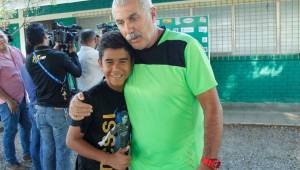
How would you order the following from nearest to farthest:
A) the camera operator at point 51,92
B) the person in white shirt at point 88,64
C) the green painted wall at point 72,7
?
the camera operator at point 51,92 → the person in white shirt at point 88,64 → the green painted wall at point 72,7

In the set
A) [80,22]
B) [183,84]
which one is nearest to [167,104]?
[183,84]

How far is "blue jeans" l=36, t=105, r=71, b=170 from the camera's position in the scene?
392cm

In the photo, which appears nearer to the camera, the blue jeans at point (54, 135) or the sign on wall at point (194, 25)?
the blue jeans at point (54, 135)

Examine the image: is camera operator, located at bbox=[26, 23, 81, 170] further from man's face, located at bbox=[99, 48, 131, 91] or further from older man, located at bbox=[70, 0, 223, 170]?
older man, located at bbox=[70, 0, 223, 170]

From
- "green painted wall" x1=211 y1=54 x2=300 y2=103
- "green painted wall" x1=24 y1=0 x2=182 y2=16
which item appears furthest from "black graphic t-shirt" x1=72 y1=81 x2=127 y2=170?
"green painted wall" x1=24 y1=0 x2=182 y2=16

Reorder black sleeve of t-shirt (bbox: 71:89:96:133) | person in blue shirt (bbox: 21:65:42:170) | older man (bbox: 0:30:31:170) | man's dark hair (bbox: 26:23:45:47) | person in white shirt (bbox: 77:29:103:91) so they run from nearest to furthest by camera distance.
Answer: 1. black sleeve of t-shirt (bbox: 71:89:96:133)
2. man's dark hair (bbox: 26:23:45:47)
3. person in blue shirt (bbox: 21:65:42:170)
4. person in white shirt (bbox: 77:29:103:91)
5. older man (bbox: 0:30:31:170)

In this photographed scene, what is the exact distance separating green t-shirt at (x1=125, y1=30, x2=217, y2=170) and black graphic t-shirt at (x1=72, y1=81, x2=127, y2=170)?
13cm

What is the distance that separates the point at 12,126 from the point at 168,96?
3973 mm

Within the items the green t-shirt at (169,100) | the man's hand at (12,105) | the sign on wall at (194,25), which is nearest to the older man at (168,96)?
the green t-shirt at (169,100)

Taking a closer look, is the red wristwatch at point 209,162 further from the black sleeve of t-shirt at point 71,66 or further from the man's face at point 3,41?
the man's face at point 3,41

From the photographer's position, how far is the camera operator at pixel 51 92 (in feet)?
12.8

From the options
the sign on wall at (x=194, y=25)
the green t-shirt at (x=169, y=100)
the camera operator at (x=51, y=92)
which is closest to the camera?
the green t-shirt at (x=169, y=100)

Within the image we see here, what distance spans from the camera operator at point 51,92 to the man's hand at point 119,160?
210cm

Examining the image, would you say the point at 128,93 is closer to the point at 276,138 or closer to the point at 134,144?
the point at 134,144
